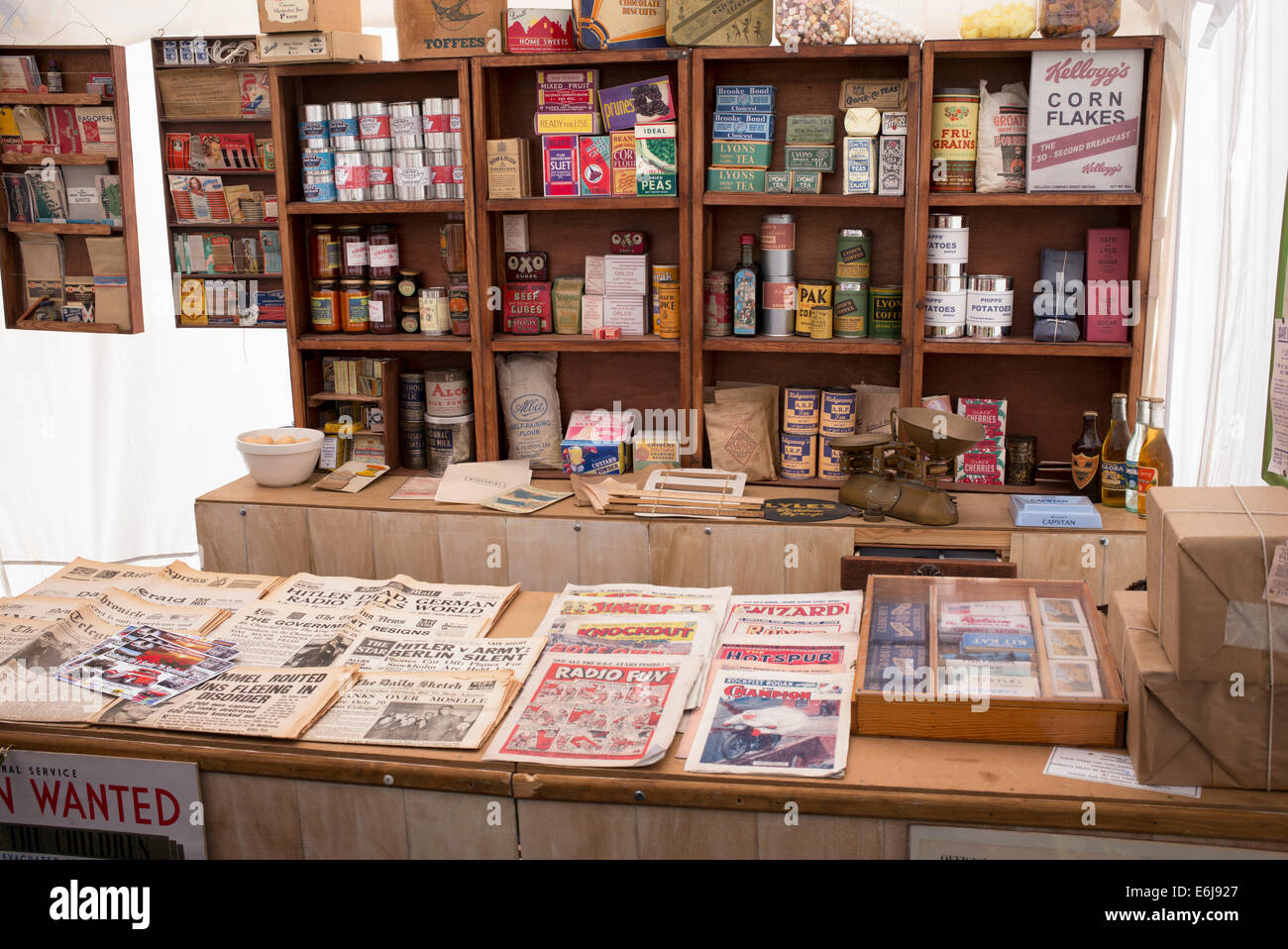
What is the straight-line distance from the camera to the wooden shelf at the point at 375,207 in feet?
12.5

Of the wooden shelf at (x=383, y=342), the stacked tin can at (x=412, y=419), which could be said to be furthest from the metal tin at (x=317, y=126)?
the stacked tin can at (x=412, y=419)

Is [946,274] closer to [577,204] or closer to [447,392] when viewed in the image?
[577,204]

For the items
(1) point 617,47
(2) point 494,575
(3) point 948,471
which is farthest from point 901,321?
(2) point 494,575

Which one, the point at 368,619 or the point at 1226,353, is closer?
the point at 368,619

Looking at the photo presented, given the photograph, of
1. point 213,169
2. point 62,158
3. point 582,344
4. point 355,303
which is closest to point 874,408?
point 582,344

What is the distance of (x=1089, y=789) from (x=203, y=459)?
432 centimetres

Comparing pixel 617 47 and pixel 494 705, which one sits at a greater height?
pixel 617 47

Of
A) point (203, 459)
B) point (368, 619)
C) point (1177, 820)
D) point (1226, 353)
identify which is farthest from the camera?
point (203, 459)

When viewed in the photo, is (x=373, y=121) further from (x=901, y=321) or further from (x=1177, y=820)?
(x=1177, y=820)

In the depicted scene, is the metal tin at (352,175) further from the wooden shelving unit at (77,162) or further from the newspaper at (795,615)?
the newspaper at (795,615)

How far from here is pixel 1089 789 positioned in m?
1.71

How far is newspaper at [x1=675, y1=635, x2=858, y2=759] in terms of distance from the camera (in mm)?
2109

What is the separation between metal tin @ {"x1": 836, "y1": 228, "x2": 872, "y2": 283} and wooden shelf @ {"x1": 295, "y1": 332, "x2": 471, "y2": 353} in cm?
132

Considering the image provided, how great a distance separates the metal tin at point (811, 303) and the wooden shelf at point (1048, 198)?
446 mm
